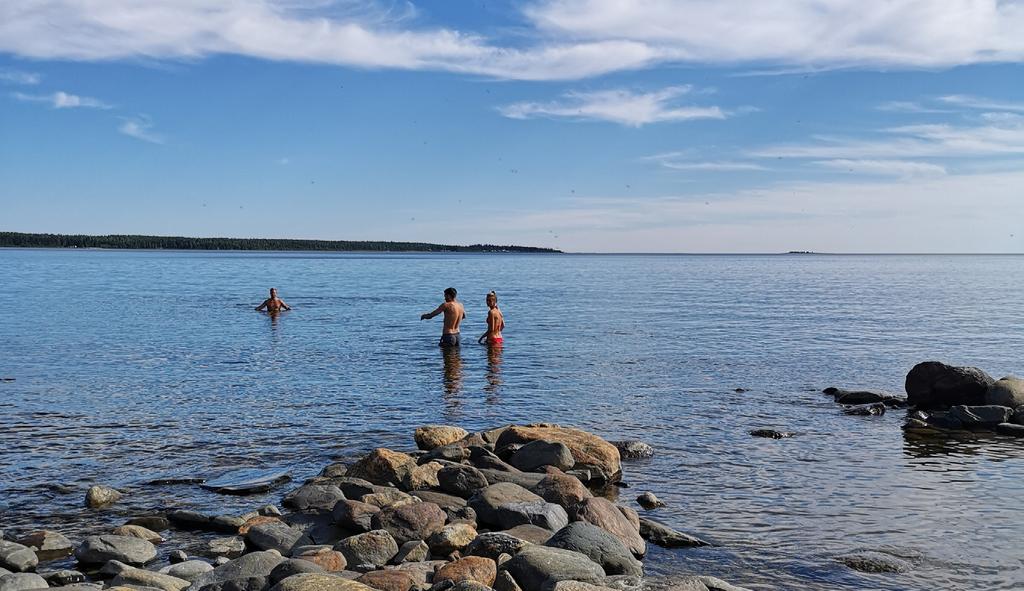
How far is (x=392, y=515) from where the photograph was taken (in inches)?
394

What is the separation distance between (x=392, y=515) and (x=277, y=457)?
5.13 m

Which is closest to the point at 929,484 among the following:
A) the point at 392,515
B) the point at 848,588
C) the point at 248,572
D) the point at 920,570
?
the point at 920,570

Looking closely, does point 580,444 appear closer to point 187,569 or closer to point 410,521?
point 410,521

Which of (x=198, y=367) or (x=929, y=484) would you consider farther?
(x=198, y=367)

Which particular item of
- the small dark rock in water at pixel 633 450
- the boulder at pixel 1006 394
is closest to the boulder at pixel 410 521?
the small dark rock in water at pixel 633 450

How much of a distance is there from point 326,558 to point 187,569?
1479 millimetres

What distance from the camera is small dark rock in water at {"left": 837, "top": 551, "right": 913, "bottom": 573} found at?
31.8ft

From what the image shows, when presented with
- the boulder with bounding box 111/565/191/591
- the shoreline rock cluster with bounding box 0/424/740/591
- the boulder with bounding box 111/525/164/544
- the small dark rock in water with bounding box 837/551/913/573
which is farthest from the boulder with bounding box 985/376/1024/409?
the boulder with bounding box 111/565/191/591

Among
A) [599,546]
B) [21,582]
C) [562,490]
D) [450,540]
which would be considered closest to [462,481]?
[562,490]

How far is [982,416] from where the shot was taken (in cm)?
1728

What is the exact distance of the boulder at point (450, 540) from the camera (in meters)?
9.41

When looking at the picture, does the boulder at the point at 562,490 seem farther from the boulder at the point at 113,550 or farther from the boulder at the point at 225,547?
the boulder at the point at 113,550

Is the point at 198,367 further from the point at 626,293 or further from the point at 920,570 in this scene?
the point at 626,293

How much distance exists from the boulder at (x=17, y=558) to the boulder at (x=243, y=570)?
6.94 feet
